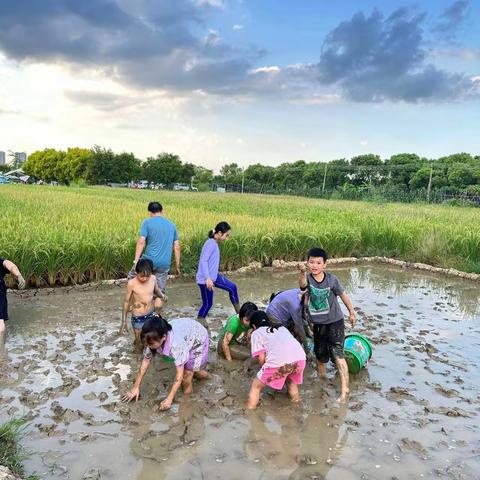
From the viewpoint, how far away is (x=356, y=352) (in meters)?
4.60

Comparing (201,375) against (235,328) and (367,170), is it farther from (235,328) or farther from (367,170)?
(367,170)

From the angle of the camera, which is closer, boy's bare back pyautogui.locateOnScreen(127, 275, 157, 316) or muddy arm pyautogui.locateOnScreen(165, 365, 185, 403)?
muddy arm pyautogui.locateOnScreen(165, 365, 185, 403)

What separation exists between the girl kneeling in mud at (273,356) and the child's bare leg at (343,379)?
0.44 meters

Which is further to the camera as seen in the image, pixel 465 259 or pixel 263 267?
pixel 465 259

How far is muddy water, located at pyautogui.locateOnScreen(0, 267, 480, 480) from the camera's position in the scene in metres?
3.09

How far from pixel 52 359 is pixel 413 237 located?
9975 mm

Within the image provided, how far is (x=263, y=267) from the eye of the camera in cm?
1012

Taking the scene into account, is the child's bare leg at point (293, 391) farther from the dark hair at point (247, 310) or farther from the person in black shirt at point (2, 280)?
the person in black shirt at point (2, 280)

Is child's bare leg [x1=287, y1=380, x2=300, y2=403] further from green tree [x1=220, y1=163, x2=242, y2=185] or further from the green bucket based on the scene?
green tree [x1=220, y1=163, x2=242, y2=185]

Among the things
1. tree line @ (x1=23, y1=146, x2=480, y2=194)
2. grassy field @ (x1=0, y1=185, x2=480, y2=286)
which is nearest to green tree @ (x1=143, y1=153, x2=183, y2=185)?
tree line @ (x1=23, y1=146, x2=480, y2=194)

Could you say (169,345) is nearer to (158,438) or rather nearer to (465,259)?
(158,438)


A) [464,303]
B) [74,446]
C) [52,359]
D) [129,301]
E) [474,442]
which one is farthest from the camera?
[464,303]

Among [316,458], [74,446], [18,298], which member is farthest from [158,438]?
[18,298]

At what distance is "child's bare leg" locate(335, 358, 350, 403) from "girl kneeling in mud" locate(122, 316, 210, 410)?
1.20 meters
